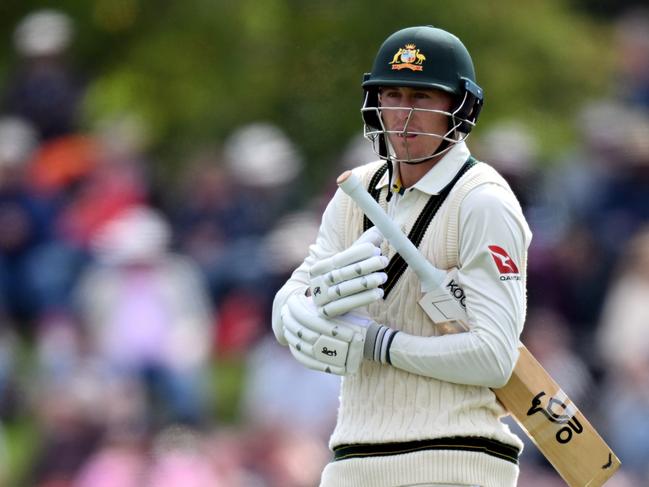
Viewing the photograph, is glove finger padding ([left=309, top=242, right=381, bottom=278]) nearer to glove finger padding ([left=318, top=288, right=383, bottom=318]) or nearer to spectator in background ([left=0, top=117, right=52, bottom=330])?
glove finger padding ([left=318, top=288, right=383, bottom=318])

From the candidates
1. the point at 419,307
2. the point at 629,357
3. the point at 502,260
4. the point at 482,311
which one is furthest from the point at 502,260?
the point at 629,357

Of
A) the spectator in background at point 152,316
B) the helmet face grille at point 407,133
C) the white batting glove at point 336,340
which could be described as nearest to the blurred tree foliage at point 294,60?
the spectator in background at point 152,316

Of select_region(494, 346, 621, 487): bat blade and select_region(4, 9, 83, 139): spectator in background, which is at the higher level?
select_region(494, 346, 621, 487): bat blade

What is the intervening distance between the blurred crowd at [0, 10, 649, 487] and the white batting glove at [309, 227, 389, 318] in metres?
4.09

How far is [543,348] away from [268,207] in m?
2.62

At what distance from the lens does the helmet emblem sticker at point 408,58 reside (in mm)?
4426

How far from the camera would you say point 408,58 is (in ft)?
14.6

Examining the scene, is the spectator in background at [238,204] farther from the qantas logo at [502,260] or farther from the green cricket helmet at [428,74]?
the qantas logo at [502,260]

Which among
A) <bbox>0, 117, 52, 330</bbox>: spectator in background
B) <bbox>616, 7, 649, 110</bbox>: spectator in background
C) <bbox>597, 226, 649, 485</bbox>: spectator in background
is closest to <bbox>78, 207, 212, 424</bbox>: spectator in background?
<bbox>0, 117, 52, 330</bbox>: spectator in background

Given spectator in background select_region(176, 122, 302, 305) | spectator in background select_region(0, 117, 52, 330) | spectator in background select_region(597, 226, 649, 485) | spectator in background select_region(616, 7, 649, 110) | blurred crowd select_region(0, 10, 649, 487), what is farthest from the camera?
spectator in background select_region(0, 117, 52, 330)

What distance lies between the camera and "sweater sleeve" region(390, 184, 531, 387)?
427 centimetres

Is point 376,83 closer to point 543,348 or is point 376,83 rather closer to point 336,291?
point 336,291

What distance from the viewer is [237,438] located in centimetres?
905

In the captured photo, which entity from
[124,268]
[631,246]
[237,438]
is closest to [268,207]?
[124,268]
